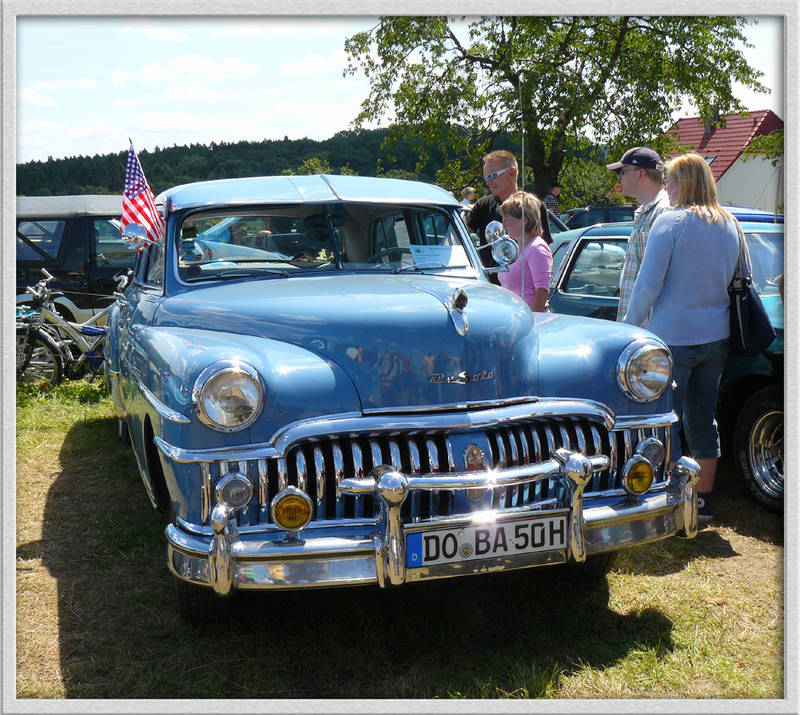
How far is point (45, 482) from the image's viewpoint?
533 centimetres

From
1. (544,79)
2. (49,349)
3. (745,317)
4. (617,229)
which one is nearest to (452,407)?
(745,317)

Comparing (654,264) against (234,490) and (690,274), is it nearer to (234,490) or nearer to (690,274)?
(690,274)

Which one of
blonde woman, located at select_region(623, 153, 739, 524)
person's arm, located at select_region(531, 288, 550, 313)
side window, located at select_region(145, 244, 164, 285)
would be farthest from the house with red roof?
side window, located at select_region(145, 244, 164, 285)

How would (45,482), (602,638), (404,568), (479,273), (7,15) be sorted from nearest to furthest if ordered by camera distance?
(404,568)
(7,15)
(602,638)
(479,273)
(45,482)

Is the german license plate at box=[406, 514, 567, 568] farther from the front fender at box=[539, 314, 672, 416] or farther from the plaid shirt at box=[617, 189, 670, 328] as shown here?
the plaid shirt at box=[617, 189, 670, 328]

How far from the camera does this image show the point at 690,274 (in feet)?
13.2

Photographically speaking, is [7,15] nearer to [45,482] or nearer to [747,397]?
[45,482]

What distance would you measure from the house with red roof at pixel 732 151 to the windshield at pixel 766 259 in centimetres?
19

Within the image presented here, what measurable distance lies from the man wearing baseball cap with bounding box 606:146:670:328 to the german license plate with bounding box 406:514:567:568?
1.87 m

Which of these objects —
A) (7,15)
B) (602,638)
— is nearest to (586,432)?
(602,638)

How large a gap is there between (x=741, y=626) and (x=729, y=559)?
27.5 inches

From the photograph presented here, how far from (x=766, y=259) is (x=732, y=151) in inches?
149

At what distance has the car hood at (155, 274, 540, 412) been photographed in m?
2.96

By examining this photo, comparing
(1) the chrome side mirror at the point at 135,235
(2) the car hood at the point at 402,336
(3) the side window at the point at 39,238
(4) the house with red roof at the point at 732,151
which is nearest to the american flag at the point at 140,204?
(1) the chrome side mirror at the point at 135,235
